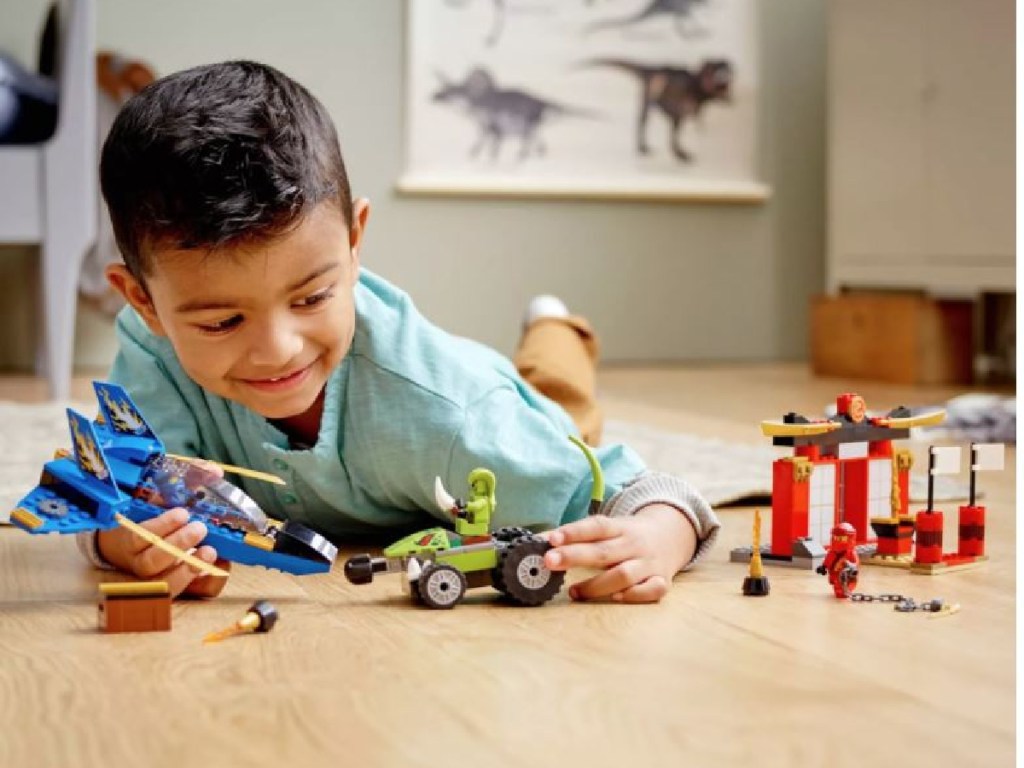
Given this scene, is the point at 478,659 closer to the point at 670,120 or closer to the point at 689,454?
the point at 689,454

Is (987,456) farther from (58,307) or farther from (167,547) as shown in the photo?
(58,307)

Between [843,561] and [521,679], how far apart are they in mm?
309

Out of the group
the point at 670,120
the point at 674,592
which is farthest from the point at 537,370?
the point at 670,120

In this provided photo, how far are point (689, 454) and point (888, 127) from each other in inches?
65.5

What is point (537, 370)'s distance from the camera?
185 centimetres

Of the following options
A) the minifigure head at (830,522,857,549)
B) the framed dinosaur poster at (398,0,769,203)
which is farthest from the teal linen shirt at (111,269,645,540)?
the framed dinosaur poster at (398,0,769,203)

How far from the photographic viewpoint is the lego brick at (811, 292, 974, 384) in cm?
309

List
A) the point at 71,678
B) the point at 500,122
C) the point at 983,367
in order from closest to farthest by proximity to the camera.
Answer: the point at 71,678
the point at 983,367
the point at 500,122

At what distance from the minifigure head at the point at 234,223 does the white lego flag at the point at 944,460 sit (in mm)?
420

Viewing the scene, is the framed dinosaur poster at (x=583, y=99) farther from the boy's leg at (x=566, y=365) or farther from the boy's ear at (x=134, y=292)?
the boy's ear at (x=134, y=292)

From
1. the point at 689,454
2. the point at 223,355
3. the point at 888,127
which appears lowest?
the point at 689,454

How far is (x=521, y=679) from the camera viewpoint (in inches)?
30.9

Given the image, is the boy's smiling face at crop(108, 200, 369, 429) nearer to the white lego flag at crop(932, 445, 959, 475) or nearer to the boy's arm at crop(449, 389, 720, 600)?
the boy's arm at crop(449, 389, 720, 600)

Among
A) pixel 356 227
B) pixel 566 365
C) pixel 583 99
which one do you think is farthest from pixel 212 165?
pixel 583 99
